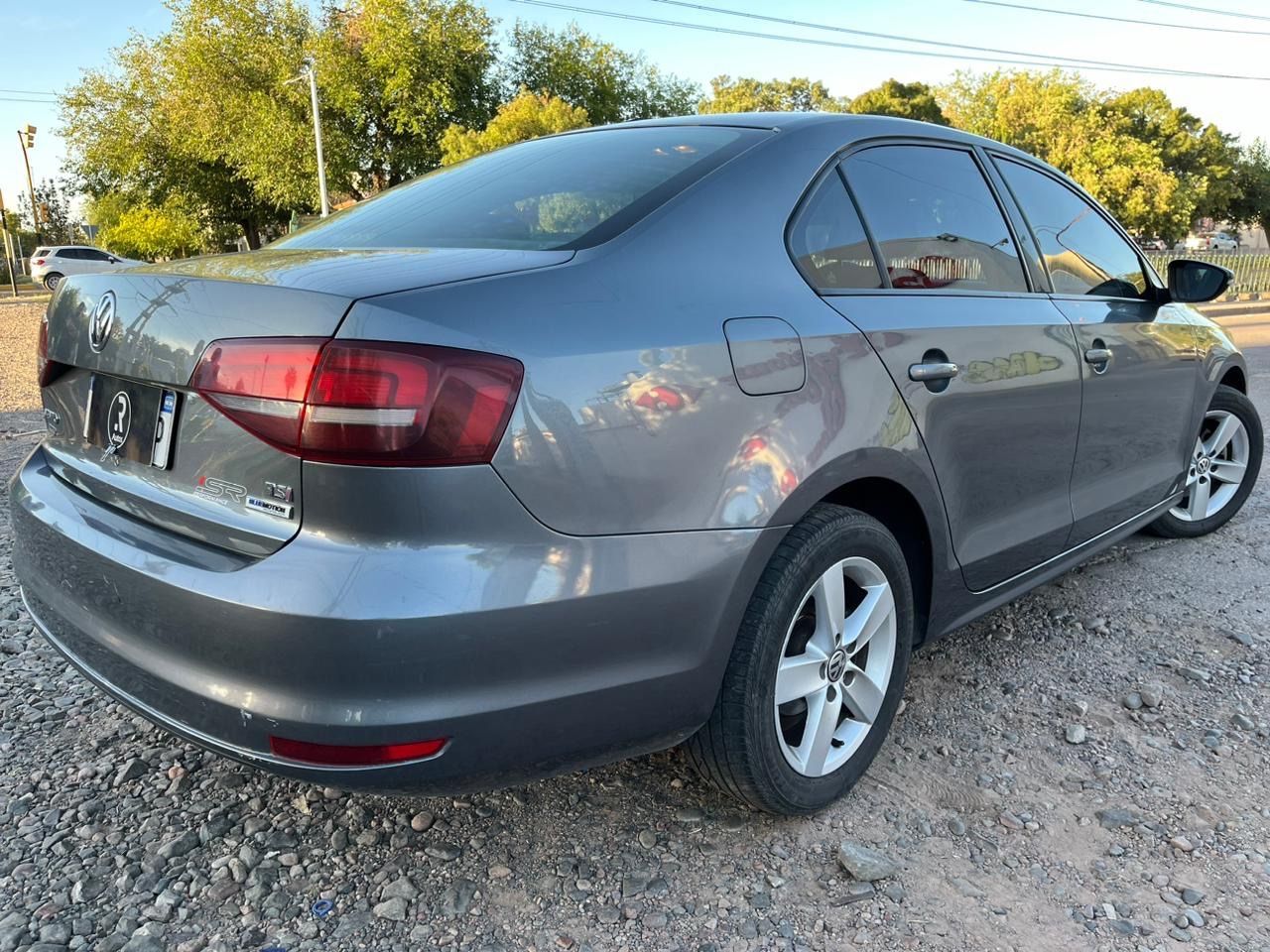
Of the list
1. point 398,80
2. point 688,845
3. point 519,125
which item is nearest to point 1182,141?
point 519,125

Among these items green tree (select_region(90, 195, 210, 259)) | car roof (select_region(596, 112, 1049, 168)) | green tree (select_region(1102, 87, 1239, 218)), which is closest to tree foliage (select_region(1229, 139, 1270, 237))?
green tree (select_region(1102, 87, 1239, 218))

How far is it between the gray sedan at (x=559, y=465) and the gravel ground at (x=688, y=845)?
23 centimetres

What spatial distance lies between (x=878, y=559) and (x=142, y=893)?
1.72 m

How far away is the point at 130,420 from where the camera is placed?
6.11ft

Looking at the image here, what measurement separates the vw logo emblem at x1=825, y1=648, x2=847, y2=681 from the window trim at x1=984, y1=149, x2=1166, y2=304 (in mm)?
1428

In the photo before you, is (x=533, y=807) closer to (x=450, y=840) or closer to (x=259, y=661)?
(x=450, y=840)

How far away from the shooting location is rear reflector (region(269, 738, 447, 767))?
1.56 metres

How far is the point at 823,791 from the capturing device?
2201 millimetres

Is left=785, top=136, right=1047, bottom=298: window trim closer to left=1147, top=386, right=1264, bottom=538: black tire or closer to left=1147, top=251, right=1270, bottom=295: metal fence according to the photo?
left=1147, top=386, right=1264, bottom=538: black tire

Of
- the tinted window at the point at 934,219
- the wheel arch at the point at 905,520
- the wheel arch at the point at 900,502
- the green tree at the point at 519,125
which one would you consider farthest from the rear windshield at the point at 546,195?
the green tree at the point at 519,125

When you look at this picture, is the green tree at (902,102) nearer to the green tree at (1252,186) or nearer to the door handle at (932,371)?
the green tree at (1252,186)

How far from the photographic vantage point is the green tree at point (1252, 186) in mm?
42000

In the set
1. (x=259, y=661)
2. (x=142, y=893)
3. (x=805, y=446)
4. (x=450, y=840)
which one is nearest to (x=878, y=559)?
(x=805, y=446)

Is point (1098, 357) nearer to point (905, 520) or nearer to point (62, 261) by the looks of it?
point (905, 520)
